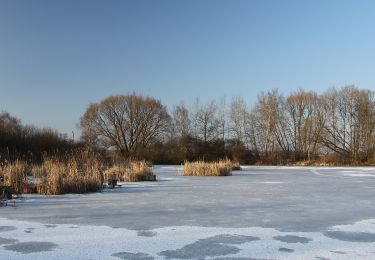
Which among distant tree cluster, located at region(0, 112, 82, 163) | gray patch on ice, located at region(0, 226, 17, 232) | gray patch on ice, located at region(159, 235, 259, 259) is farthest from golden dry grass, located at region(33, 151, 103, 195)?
distant tree cluster, located at region(0, 112, 82, 163)

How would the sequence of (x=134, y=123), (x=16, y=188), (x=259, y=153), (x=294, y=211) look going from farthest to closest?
(x=134, y=123) < (x=259, y=153) < (x=16, y=188) < (x=294, y=211)

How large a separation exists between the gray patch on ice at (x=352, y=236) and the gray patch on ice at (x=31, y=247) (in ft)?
8.07

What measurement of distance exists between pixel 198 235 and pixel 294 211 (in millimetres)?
1995

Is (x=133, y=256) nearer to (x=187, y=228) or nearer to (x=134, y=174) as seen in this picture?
(x=187, y=228)

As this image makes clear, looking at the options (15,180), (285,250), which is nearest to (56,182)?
(15,180)

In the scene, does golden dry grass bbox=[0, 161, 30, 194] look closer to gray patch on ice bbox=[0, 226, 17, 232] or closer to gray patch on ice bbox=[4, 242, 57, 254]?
gray patch on ice bbox=[0, 226, 17, 232]

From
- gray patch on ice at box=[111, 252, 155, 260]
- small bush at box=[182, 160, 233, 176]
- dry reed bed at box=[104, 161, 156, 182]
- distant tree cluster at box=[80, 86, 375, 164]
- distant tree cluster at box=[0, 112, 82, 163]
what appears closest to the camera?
gray patch on ice at box=[111, 252, 155, 260]

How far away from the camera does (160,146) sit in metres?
29.5

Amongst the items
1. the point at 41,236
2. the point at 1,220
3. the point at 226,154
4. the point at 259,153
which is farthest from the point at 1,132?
the point at 259,153

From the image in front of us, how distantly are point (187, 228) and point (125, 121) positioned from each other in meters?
30.3

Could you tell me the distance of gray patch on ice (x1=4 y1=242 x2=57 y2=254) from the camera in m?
3.14

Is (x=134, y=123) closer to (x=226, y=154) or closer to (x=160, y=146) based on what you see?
(x=160, y=146)

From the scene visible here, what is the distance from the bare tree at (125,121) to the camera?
33594mm

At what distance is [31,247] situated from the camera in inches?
128
